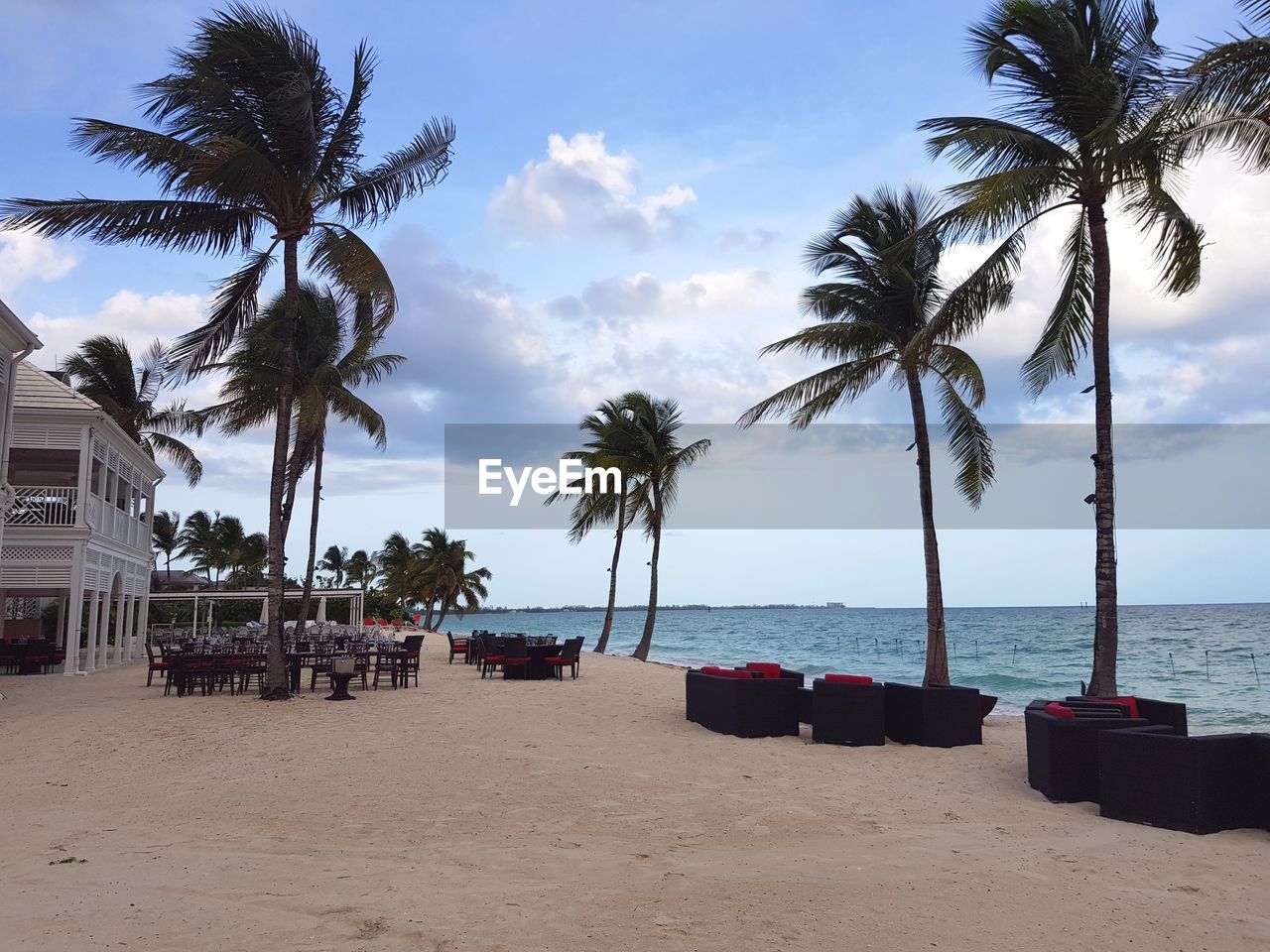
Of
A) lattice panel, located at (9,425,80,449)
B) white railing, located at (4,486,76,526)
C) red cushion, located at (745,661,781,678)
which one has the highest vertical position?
lattice panel, located at (9,425,80,449)

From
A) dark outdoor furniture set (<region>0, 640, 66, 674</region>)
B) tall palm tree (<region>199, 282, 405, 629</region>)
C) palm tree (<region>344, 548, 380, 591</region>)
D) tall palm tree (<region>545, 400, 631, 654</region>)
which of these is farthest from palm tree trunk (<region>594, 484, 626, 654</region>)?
palm tree (<region>344, 548, 380, 591</region>)

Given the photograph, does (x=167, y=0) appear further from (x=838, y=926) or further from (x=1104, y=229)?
(x=838, y=926)

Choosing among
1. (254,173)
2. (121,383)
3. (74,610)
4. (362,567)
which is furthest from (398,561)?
(254,173)

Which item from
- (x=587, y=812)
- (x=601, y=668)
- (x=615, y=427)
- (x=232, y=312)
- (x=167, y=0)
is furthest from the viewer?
(x=615, y=427)

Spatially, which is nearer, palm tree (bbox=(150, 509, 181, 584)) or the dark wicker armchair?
the dark wicker armchair

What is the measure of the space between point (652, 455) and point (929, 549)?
11.9m

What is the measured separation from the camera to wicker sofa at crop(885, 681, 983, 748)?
9102mm

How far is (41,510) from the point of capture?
58.7 feet

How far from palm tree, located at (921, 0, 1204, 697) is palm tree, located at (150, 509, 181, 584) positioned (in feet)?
180

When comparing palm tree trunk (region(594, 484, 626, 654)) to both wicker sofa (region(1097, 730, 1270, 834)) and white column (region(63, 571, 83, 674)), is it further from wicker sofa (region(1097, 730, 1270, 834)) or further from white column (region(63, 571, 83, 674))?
wicker sofa (region(1097, 730, 1270, 834))

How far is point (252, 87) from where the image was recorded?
483 inches

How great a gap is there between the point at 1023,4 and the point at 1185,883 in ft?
29.5

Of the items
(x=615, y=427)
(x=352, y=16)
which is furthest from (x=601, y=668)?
(x=352, y=16)

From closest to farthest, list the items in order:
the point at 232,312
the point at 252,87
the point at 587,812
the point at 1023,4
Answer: the point at 587,812 → the point at 1023,4 → the point at 252,87 → the point at 232,312
